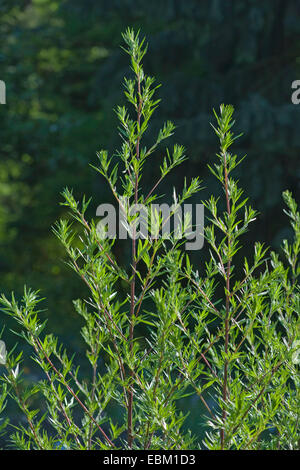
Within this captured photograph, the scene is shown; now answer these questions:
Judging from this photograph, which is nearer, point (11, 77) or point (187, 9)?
point (187, 9)

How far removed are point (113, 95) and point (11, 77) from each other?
9.17 feet

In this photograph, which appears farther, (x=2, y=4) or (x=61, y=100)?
(x=61, y=100)

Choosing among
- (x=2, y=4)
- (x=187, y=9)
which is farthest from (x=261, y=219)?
(x=2, y=4)

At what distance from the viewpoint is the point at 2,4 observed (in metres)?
9.78

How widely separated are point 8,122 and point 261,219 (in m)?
5.00

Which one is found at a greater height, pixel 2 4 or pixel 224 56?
pixel 2 4

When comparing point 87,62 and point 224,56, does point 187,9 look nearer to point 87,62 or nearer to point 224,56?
point 224,56

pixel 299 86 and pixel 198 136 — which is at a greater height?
pixel 299 86
